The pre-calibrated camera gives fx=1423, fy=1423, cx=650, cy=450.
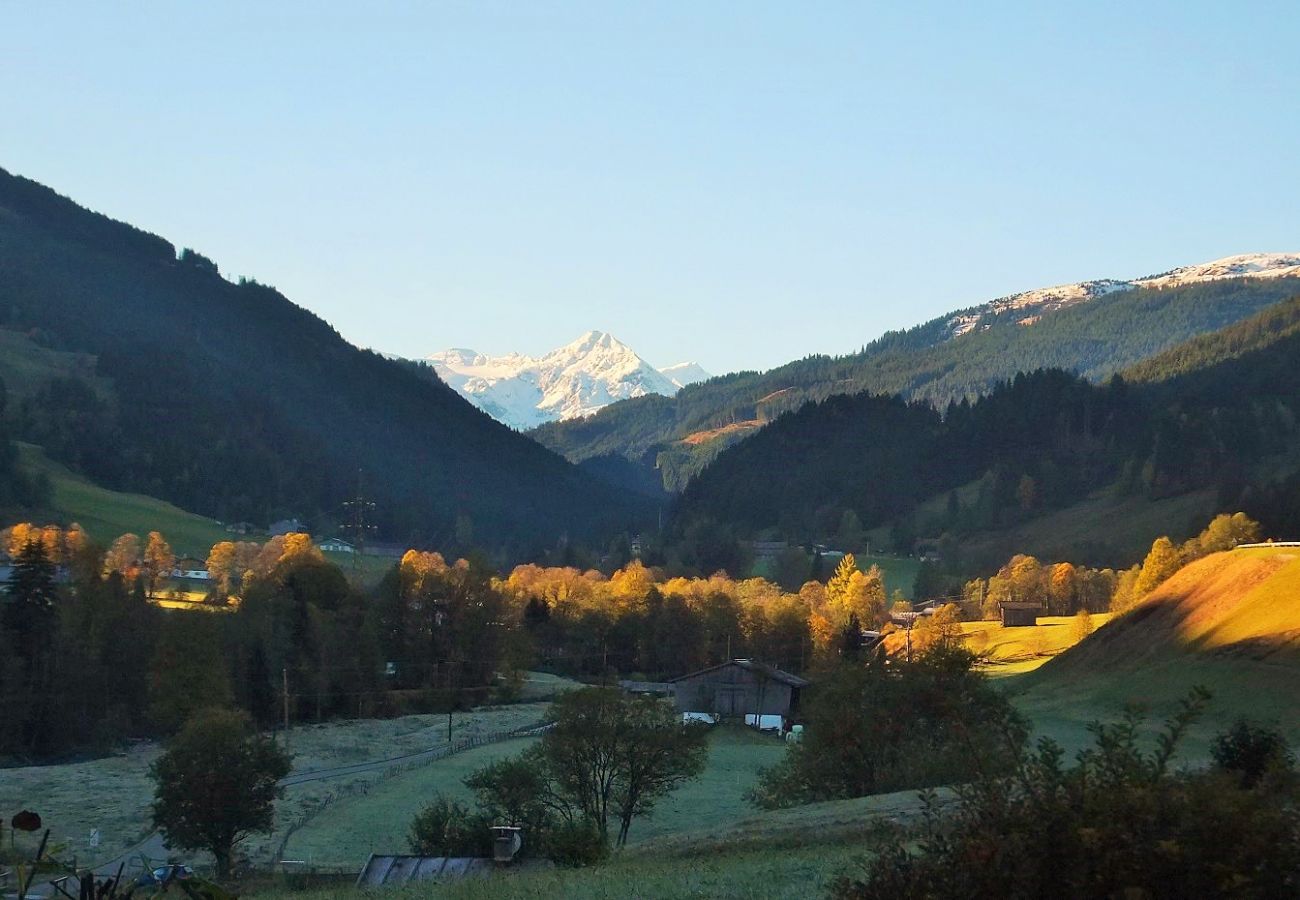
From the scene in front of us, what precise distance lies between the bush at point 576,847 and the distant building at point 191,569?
131719mm

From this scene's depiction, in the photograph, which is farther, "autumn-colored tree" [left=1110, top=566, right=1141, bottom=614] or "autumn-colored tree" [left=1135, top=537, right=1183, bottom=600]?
"autumn-colored tree" [left=1110, top=566, right=1141, bottom=614]

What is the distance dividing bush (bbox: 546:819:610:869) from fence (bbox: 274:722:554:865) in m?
14.8

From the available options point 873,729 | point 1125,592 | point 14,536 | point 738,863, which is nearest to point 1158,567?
point 1125,592

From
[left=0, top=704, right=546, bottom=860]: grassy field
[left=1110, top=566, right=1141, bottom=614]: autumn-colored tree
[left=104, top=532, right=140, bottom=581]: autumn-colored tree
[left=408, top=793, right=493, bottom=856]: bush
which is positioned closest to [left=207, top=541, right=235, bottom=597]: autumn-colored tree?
[left=104, top=532, right=140, bottom=581]: autumn-colored tree

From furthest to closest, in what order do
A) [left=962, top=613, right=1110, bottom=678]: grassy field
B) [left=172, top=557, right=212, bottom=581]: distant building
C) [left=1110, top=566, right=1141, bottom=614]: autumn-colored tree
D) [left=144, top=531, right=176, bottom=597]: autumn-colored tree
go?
[left=172, top=557, right=212, bottom=581]: distant building, [left=144, top=531, right=176, bottom=597]: autumn-colored tree, [left=1110, top=566, right=1141, bottom=614]: autumn-colored tree, [left=962, top=613, right=1110, bottom=678]: grassy field

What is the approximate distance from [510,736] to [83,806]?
3024 cm

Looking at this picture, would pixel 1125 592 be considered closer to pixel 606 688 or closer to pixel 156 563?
pixel 606 688

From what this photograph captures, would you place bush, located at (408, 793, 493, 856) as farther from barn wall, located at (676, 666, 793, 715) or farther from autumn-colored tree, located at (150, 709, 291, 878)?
barn wall, located at (676, 666, 793, 715)

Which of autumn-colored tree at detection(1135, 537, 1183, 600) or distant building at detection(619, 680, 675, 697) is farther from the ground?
autumn-colored tree at detection(1135, 537, 1183, 600)

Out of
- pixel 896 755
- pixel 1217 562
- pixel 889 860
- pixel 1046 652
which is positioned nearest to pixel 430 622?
pixel 1046 652

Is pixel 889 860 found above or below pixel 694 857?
above

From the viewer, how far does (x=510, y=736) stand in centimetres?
8638

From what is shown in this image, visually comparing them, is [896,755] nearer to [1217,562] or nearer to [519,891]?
[519,891]

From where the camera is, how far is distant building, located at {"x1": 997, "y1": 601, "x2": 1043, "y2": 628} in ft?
460
